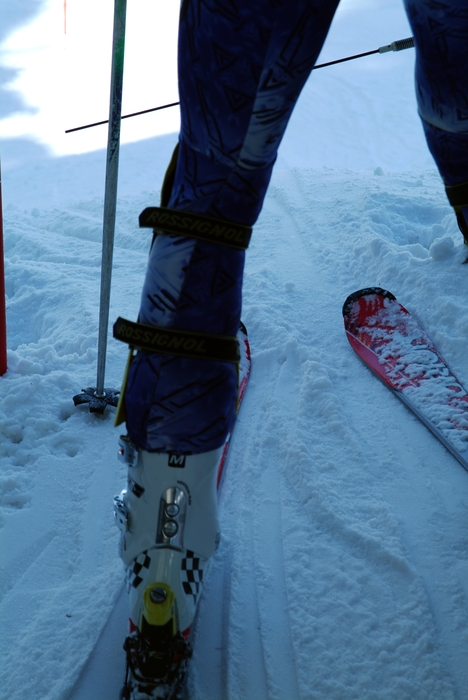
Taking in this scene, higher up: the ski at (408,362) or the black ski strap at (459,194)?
the ski at (408,362)

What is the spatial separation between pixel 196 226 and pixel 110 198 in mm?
688

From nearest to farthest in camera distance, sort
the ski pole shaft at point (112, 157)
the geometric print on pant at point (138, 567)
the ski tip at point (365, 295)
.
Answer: the geometric print on pant at point (138, 567), the ski pole shaft at point (112, 157), the ski tip at point (365, 295)

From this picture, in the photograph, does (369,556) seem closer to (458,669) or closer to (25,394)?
(458,669)

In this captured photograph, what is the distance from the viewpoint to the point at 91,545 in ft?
3.63

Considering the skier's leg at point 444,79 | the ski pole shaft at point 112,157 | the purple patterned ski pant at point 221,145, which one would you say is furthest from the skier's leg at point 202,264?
the ski pole shaft at point 112,157

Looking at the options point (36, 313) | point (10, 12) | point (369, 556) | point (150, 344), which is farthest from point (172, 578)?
point (10, 12)

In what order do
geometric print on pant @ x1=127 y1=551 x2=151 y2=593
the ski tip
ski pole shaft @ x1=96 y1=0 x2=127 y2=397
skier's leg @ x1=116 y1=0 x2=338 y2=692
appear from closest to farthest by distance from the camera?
skier's leg @ x1=116 y1=0 x2=338 y2=692, geometric print on pant @ x1=127 y1=551 x2=151 y2=593, ski pole shaft @ x1=96 y1=0 x2=127 y2=397, the ski tip

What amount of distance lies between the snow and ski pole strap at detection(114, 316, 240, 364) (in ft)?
1.37

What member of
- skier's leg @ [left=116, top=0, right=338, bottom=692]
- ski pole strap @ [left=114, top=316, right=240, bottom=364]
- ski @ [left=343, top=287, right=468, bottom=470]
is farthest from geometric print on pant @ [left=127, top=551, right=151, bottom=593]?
ski @ [left=343, top=287, right=468, bottom=470]

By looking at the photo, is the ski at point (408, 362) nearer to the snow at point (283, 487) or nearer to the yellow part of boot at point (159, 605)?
the snow at point (283, 487)

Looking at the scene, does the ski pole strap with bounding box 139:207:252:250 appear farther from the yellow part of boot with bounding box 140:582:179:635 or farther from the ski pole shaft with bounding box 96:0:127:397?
the ski pole shaft with bounding box 96:0:127:397

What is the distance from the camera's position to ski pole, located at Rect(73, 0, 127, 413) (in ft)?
4.18

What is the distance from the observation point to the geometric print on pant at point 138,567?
824 mm

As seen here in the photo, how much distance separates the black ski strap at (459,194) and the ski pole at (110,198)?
70 centimetres
